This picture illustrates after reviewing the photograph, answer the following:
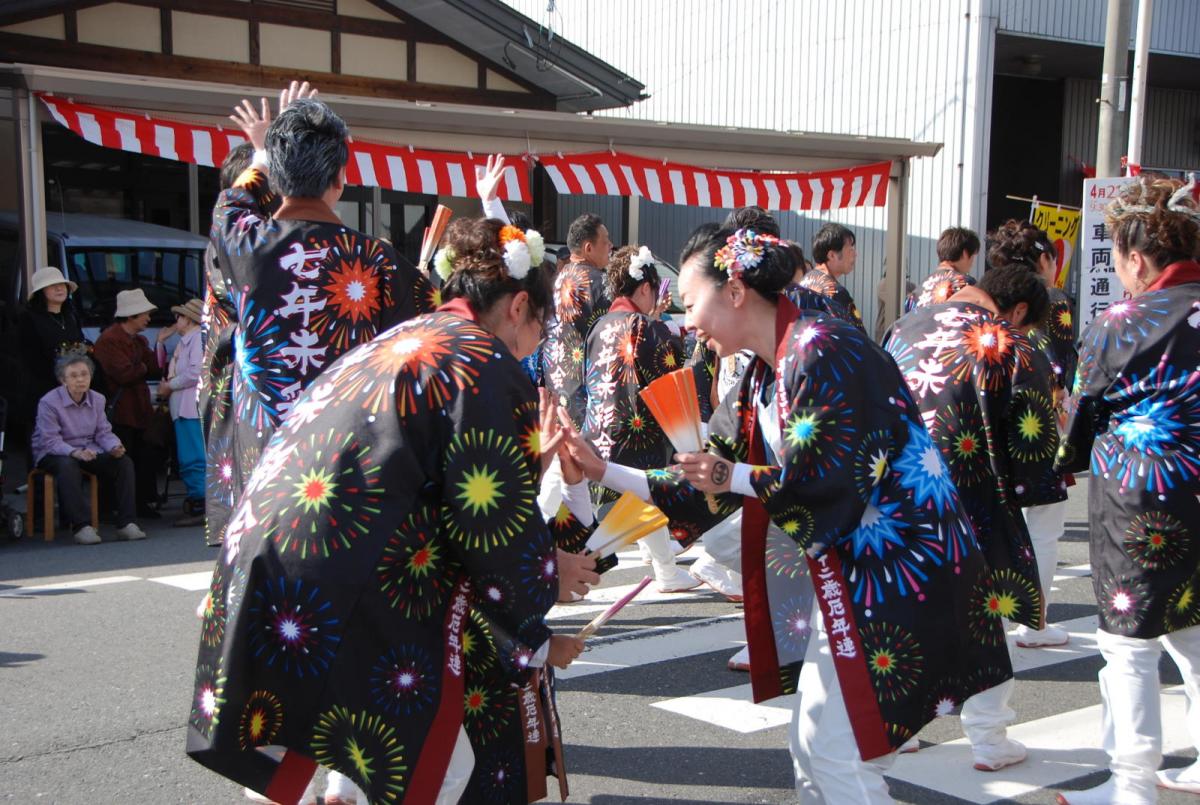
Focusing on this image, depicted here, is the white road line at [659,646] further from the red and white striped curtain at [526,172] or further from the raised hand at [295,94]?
the red and white striped curtain at [526,172]

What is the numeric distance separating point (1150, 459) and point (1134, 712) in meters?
0.75

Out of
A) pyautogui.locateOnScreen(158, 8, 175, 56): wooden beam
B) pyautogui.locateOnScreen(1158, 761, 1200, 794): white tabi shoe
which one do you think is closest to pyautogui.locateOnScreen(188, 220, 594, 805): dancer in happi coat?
pyautogui.locateOnScreen(1158, 761, 1200, 794): white tabi shoe

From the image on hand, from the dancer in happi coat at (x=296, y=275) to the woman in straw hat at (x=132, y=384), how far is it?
19.4 ft

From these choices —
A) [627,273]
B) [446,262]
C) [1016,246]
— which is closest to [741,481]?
[446,262]

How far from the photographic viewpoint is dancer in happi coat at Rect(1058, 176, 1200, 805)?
3424 millimetres

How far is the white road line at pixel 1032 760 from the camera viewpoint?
151 inches

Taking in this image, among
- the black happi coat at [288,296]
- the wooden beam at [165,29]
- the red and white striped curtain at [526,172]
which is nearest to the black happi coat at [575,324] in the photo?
the red and white striped curtain at [526,172]

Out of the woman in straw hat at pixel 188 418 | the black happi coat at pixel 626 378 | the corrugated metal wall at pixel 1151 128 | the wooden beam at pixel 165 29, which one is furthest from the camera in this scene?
the corrugated metal wall at pixel 1151 128

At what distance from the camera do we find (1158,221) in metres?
3.57

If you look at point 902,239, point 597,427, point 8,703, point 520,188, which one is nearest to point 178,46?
point 520,188

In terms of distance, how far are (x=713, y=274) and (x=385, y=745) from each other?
4.37 feet

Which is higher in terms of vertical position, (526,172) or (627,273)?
(526,172)

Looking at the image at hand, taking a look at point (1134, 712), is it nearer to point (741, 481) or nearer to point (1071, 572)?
point (741, 481)

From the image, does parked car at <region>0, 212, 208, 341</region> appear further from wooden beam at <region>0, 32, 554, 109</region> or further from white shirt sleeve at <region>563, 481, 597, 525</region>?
white shirt sleeve at <region>563, 481, 597, 525</region>
